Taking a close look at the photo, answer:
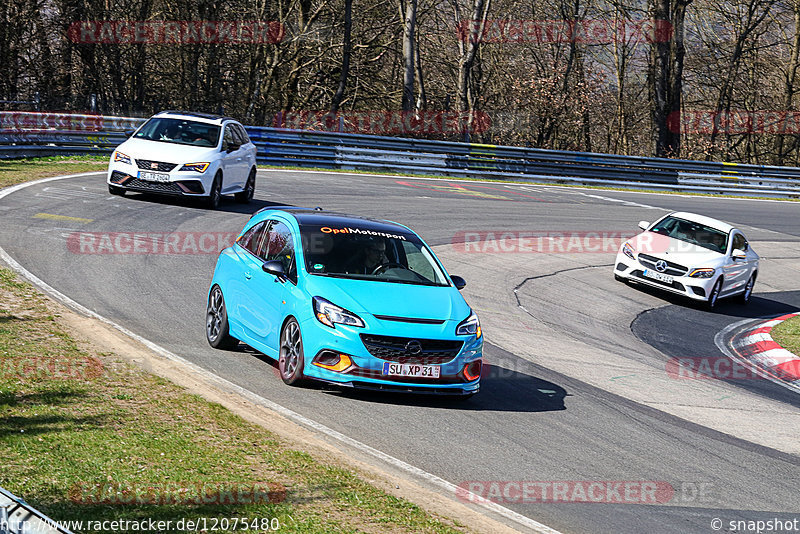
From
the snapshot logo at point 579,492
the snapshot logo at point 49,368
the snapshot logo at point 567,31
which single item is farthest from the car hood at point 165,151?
the snapshot logo at point 567,31

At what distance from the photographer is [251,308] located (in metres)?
9.69

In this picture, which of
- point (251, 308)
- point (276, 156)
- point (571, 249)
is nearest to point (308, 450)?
point (251, 308)

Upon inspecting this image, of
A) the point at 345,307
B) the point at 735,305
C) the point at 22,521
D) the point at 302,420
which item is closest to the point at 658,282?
the point at 735,305

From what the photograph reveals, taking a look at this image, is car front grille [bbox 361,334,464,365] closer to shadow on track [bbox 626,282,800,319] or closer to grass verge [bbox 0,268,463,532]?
grass verge [bbox 0,268,463,532]

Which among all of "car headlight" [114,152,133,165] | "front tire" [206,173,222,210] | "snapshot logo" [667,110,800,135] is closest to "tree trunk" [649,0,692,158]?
"snapshot logo" [667,110,800,135]

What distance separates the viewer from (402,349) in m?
8.55

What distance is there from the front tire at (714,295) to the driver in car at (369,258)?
1007 centimetres

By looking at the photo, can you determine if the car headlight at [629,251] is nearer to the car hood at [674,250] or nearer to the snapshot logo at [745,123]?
the car hood at [674,250]

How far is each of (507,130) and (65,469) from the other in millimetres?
38826

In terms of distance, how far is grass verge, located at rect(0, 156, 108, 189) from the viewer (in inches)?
819

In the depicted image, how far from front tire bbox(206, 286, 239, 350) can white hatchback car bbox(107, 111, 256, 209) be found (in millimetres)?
8781

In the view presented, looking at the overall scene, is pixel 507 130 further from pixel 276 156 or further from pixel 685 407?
pixel 685 407

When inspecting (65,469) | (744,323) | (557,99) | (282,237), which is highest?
(557,99)

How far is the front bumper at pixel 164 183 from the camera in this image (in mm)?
18750
